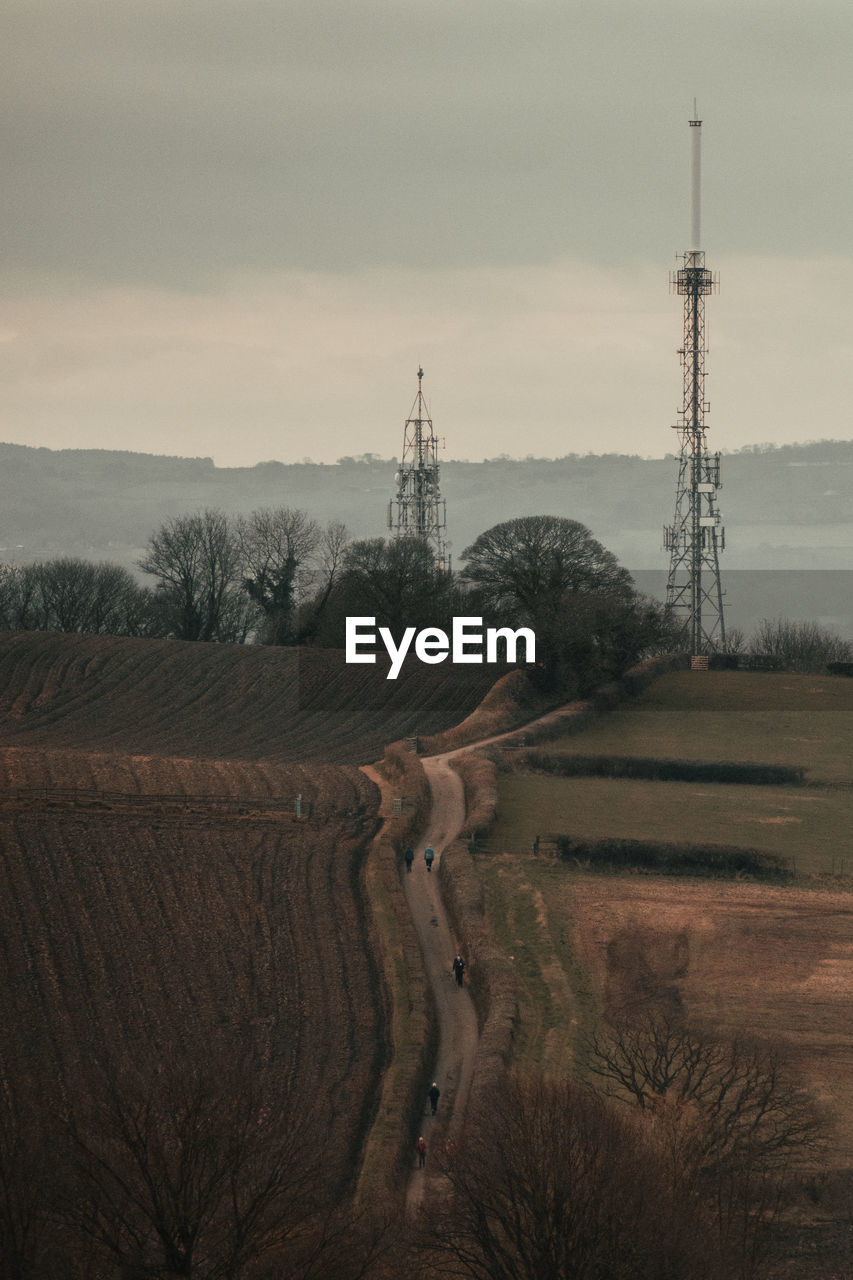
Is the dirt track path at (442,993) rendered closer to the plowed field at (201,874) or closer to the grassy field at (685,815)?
the plowed field at (201,874)

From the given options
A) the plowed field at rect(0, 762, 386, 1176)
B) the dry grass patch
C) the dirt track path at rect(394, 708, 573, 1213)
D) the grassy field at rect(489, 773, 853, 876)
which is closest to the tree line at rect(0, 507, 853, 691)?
the grassy field at rect(489, 773, 853, 876)

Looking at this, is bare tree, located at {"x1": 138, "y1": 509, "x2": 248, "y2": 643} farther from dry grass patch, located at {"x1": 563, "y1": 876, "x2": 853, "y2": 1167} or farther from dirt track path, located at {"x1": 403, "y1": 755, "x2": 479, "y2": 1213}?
dry grass patch, located at {"x1": 563, "y1": 876, "x2": 853, "y2": 1167}

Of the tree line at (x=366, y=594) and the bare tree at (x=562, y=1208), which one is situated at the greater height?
the tree line at (x=366, y=594)

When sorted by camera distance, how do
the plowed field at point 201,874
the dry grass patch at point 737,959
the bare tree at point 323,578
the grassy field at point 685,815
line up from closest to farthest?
1. the plowed field at point 201,874
2. the dry grass patch at point 737,959
3. the grassy field at point 685,815
4. the bare tree at point 323,578

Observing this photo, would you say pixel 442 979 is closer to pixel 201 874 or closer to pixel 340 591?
pixel 201 874

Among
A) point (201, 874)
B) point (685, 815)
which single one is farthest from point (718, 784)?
point (201, 874)

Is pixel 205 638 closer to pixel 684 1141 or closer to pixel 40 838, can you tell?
pixel 40 838

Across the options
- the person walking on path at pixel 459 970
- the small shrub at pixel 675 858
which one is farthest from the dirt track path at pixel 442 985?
the small shrub at pixel 675 858

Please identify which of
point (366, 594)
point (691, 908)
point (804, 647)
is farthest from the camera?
point (804, 647)
